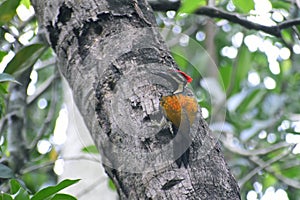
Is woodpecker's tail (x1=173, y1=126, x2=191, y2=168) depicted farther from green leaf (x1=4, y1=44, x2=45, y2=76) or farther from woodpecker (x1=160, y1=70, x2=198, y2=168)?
green leaf (x1=4, y1=44, x2=45, y2=76)

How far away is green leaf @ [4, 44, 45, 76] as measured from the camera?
1735mm

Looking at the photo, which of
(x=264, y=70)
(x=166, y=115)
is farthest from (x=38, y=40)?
(x=264, y=70)

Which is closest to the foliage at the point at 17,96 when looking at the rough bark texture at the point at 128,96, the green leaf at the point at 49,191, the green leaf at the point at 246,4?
the green leaf at the point at 49,191

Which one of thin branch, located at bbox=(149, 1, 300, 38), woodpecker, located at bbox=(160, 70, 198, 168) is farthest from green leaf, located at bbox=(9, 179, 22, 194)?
thin branch, located at bbox=(149, 1, 300, 38)

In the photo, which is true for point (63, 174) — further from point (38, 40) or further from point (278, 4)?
point (278, 4)

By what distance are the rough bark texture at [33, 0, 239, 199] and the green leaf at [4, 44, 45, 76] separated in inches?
19.2

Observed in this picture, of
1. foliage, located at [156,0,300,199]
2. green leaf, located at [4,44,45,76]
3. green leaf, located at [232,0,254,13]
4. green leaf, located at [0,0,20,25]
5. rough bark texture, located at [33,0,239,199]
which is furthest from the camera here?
foliage, located at [156,0,300,199]

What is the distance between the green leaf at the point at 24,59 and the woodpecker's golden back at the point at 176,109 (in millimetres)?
778

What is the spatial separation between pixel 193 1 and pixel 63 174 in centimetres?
136

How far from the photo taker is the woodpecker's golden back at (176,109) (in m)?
1.08

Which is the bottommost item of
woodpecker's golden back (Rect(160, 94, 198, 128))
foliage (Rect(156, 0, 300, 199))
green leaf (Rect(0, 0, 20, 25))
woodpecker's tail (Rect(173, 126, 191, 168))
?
foliage (Rect(156, 0, 300, 199))

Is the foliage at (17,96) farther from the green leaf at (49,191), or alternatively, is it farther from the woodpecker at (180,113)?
the woodpecker at (180,113)

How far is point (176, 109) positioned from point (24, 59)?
815 mm

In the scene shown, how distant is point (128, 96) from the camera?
110cm
